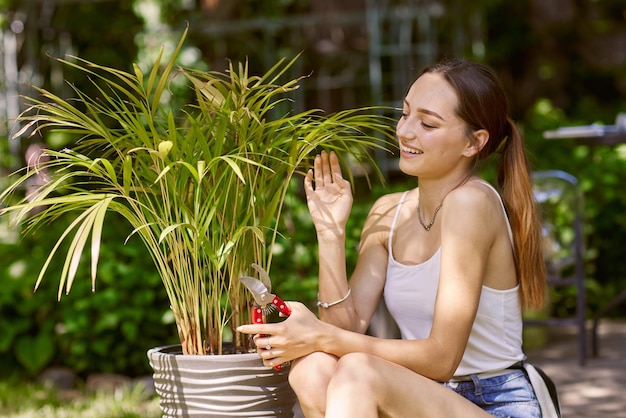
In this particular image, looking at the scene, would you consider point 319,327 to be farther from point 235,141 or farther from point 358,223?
point 358,223

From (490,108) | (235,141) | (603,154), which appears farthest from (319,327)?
(603,154)

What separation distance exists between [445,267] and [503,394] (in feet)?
1.12

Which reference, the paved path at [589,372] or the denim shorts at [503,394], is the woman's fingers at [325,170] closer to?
the denim shorts at [503,394]

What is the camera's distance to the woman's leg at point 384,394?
1873 mm

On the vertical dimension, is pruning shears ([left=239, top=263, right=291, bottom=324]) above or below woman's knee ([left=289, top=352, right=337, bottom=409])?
above

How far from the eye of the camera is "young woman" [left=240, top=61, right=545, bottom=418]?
2029mm

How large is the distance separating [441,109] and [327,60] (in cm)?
667

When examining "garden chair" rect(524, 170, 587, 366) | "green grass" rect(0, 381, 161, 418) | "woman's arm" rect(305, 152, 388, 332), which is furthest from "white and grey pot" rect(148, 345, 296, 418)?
"garden chair" rect(524, 170, 587, 366)

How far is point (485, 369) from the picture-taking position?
7.23 ft

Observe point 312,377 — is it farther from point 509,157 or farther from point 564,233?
point 564,233

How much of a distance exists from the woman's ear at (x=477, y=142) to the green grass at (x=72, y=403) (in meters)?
1.74

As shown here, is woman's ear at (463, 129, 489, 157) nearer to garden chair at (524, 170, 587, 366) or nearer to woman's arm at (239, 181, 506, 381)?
woman's arm at (239, 181, 506, 381)

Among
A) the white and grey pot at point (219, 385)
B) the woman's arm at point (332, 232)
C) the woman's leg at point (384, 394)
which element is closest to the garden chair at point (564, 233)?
the woman's arm at point (332, 232)

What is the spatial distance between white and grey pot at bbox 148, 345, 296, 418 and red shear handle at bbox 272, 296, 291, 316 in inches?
4.5
